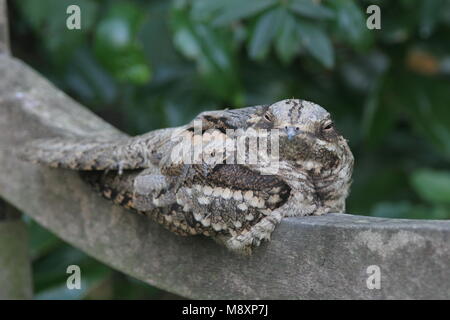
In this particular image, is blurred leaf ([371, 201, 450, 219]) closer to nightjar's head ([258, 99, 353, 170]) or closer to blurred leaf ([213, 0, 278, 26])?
blurred leaf ([213, 0, 278, 26])

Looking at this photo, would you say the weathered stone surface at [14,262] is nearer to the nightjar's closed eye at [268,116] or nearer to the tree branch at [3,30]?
the tree branch at [3,30]

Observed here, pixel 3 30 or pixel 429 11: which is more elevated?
pixel 429 11

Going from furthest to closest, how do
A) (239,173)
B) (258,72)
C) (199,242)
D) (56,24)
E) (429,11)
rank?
(258,72) → (56,24) → (429,11) → (199,242) → (239,173)

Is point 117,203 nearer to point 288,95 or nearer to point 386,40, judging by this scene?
point 288,95

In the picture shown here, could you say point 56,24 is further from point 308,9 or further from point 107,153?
point 107,153

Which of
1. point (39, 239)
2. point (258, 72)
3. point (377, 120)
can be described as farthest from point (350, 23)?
point (39, 239)

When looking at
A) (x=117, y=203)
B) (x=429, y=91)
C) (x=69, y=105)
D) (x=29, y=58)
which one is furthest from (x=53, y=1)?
(x=429, y=91)
